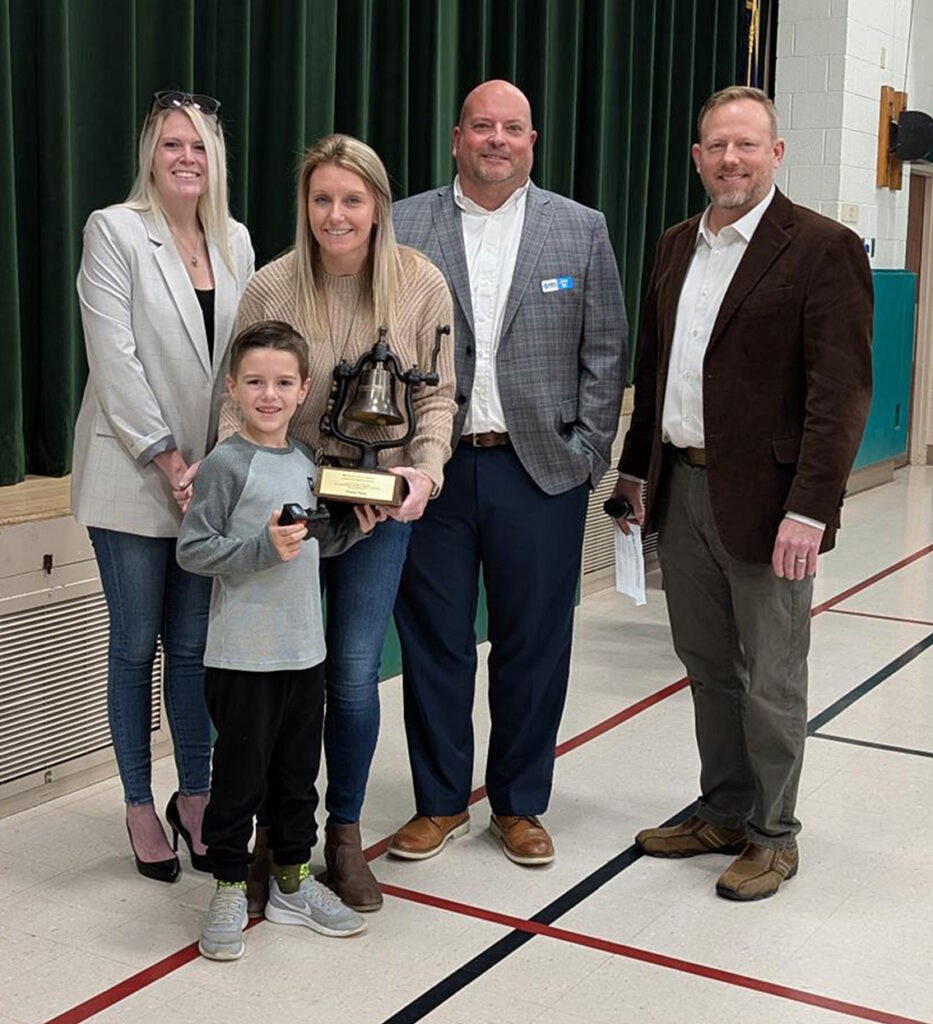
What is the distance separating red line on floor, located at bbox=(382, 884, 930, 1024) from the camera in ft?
8.41

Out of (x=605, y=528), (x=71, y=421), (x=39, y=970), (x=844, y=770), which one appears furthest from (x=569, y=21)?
(x=39, y=970)

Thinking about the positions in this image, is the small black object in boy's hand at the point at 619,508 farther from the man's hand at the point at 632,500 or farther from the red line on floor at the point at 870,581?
the red line on floor at the point at 870,581

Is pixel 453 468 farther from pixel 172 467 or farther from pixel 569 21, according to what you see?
pixel 569 21

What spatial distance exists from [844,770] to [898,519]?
4127 millimetres

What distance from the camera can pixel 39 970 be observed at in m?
2.65

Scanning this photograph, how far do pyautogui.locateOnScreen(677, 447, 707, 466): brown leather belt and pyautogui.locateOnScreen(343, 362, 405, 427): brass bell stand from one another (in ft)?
2.13

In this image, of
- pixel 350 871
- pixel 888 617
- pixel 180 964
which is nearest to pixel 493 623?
pixel 350 871

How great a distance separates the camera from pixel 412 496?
2.70 m

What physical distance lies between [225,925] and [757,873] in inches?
43.0

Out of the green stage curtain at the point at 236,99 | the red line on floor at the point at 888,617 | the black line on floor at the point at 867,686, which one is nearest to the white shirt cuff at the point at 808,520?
the black line on floor at the point at 867,686

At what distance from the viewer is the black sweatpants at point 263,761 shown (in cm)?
267

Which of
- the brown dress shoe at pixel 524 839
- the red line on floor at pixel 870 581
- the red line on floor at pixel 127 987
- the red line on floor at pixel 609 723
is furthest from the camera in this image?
the red line on floor at pixel 870 581

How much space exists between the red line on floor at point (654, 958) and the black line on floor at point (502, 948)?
0.04m

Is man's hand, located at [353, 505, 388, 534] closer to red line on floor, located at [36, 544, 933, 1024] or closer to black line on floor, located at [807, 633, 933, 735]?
red line on floor, located at [36, 544, 933, 1024]
